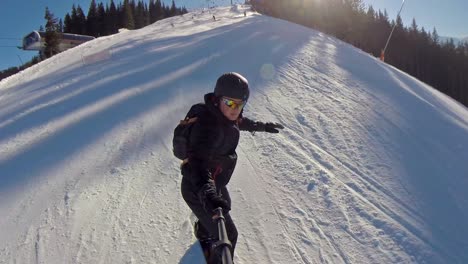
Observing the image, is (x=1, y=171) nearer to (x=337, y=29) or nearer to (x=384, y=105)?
(x=384, y=105)

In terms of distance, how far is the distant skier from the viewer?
9.53 feet

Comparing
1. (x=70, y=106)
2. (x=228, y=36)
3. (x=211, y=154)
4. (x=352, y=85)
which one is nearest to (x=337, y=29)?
(x=228, y=36)

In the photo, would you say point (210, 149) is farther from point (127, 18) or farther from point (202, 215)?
point (127, 18)

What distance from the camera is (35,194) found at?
14.1 ft

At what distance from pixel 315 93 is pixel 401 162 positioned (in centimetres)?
269

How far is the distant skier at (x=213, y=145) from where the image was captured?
2.91 metres

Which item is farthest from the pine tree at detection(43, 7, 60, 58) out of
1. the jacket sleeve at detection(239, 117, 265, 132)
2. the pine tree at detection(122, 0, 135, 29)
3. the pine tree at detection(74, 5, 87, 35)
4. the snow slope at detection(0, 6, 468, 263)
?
the jacket sleeve at detection(239, 117, 265, 132)

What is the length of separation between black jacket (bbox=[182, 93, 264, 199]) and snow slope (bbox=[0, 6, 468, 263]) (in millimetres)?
888

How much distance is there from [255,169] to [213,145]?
197cm

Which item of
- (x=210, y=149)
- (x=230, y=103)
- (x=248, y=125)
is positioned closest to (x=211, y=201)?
(x=210, y=149)

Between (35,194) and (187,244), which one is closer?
(187,244)

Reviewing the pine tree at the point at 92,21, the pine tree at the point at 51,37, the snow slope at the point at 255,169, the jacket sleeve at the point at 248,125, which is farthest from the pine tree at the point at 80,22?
the jacket sleeve at the point at 248,125

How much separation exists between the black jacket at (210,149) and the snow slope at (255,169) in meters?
0.89

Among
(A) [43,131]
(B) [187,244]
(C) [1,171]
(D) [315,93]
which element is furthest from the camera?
(D) [315,93]
